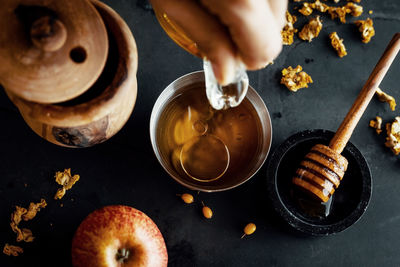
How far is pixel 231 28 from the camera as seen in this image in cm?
46

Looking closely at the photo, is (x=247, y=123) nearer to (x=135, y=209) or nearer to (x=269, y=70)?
(x=269, y=70)

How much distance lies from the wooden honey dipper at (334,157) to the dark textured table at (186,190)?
0.11 metres

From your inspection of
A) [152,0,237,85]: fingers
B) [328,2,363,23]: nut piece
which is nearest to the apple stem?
[152,0,237,85]: fingers

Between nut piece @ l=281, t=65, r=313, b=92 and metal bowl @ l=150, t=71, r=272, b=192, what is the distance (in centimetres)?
12

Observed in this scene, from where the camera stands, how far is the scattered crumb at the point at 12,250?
884mm

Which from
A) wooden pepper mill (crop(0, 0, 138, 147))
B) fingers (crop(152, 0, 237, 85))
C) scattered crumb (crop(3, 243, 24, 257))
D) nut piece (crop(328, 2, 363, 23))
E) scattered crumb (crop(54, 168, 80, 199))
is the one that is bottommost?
scattered crumb (crop(3, 243, 24, 257))

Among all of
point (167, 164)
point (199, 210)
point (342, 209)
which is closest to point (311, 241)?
point (342, 209)

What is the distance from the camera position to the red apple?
2.62 feet

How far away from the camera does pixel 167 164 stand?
0.86 meters

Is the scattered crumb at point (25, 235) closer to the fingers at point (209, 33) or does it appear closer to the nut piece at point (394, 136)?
the fingers at point (209, 33)

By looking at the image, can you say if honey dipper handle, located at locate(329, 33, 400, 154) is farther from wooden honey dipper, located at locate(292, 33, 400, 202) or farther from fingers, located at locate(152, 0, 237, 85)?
fingers, located at locate(152, 0, 237, 85)

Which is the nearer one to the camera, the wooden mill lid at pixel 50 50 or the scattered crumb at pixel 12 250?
the wooden mill lid at pixel 50 50

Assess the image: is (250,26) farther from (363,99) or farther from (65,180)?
(65,180)

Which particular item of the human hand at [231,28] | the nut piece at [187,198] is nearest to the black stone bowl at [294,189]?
the nut piece at [187,198]
